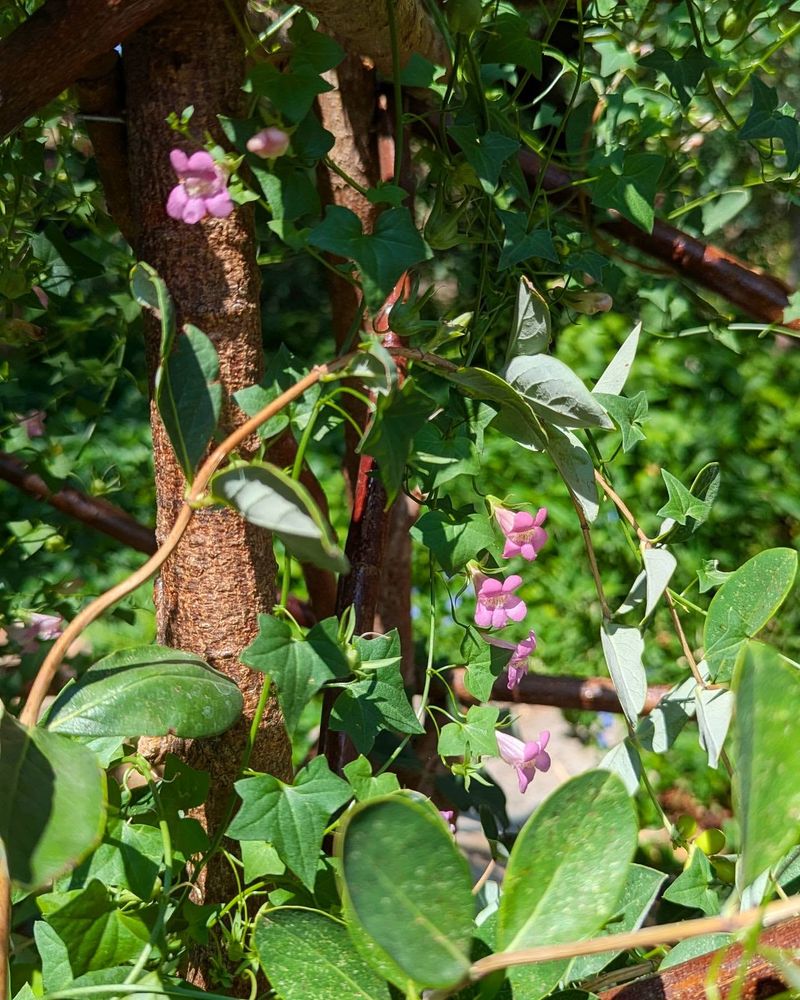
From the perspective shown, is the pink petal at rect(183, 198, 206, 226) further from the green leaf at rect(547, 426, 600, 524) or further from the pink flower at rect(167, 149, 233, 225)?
the green leaf at rect(547, 426, 600, 524)

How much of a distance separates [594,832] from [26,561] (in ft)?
2.70

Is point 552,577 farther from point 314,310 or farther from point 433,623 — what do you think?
point 433,623

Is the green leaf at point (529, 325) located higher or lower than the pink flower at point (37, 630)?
higher

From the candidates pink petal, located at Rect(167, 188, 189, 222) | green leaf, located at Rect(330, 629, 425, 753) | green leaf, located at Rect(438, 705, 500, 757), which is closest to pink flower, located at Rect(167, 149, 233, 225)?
pink petal, located at Rect(167, 188, 189, 222)

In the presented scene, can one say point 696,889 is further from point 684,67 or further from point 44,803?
point 684,67

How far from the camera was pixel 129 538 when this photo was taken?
0.99 metres

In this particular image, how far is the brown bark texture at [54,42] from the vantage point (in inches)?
17.8

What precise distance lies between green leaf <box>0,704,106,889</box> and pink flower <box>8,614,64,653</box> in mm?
632

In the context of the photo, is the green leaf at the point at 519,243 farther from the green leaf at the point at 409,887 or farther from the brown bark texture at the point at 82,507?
the brown bark texture at the point at 82,507

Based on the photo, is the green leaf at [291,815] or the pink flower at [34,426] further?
the pink flower at [34,426]

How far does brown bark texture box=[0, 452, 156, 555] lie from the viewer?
3.25ft

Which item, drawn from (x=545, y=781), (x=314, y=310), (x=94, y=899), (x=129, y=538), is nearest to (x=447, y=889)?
(x=94, y=899)

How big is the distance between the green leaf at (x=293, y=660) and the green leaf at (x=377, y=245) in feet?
0.53

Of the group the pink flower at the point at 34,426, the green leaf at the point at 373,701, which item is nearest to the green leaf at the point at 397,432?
the green leaf at the point at 373,701
